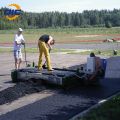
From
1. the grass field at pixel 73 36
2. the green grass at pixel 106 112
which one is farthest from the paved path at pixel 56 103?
the grass field at pixel 73 36

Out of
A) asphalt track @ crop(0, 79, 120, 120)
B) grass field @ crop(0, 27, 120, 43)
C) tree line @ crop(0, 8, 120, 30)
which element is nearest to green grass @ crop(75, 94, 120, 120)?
asphalt track @ crop(0, 79, 120, 120)

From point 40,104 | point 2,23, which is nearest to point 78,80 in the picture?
point 40,104

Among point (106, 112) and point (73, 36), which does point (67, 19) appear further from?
point (106, 112)

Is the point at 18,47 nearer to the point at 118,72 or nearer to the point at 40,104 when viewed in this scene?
the point at 118,72

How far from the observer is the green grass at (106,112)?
811 centimetres

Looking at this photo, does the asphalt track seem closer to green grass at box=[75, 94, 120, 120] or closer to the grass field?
green grass at box=[75, 94, 120, 120]

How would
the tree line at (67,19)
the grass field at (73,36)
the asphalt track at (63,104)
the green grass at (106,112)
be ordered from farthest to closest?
the tree line at (67,19) < the grass field at (73,36) < the asphalt track at (63,104) < the green grass at (106,112)

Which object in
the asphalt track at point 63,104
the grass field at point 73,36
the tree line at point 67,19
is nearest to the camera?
the asphalt track at point 63,104

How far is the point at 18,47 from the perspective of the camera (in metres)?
15.8

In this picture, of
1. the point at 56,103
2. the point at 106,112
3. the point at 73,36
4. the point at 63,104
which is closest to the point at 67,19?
the point at 73,36

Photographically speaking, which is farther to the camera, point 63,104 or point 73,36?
point 73,36

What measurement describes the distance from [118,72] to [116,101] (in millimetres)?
2421

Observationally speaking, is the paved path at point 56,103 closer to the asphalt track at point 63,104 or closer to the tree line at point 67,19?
the asphalt track at point 63,104

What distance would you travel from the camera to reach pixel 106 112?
8508mm
